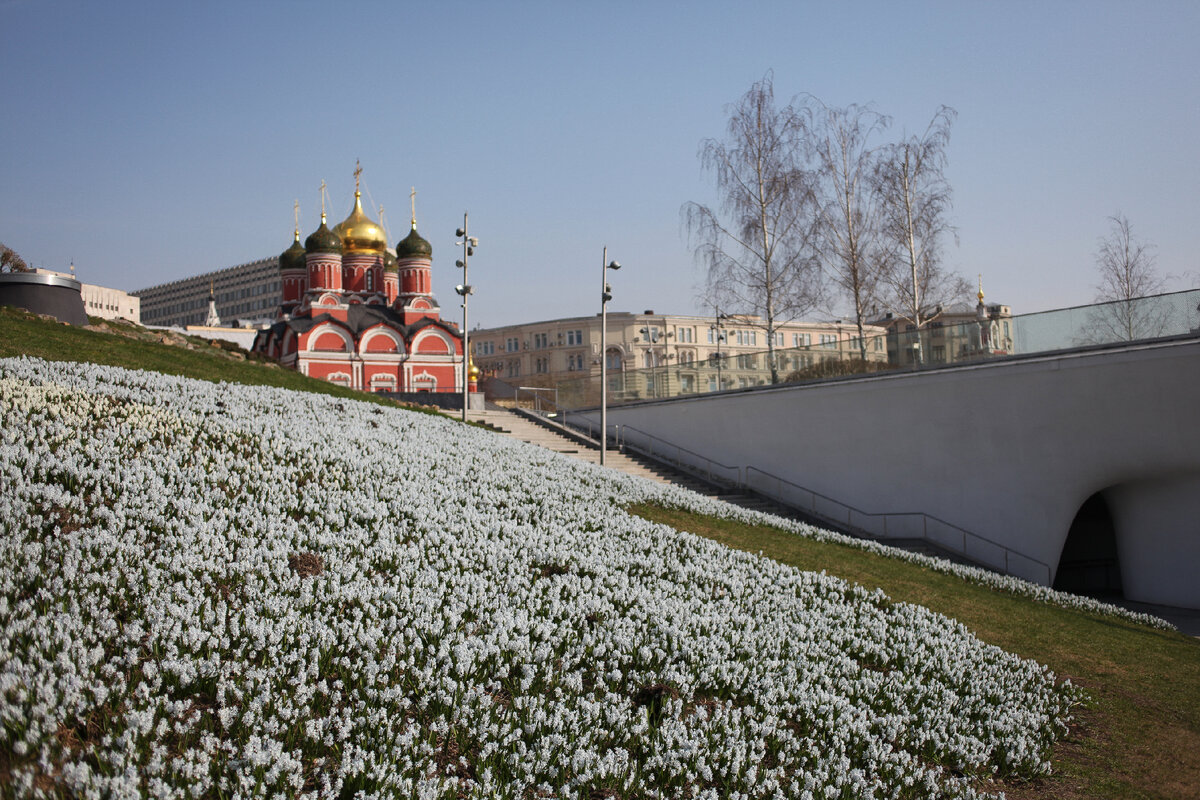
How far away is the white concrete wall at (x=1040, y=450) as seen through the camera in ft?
56.0

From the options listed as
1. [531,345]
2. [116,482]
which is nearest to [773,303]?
[116,482]

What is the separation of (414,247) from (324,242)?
5423mm

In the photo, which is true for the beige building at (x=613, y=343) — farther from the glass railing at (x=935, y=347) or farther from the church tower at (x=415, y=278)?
the glass railing at (x=935, y=347)

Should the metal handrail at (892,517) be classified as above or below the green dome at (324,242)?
below

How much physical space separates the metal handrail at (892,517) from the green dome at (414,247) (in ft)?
111

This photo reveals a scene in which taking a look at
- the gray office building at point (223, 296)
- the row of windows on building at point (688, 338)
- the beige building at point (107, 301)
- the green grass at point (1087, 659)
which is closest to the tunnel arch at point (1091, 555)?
the green grass at point (1087, 659)

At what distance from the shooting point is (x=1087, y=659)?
9812 millimetres

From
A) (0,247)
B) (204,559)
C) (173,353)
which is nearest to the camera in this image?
(204,559)

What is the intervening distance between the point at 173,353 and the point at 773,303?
59.6 feet

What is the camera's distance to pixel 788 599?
9273mm

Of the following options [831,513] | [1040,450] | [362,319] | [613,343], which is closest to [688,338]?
[613,343]

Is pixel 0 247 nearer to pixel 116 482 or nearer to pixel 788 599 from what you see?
pixel 116 482

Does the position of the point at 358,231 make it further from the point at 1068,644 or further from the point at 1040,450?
the point at 1068,644

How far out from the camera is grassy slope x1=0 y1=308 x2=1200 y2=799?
6734 millimetres
